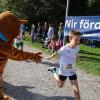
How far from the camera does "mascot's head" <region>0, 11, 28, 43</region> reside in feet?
17.2

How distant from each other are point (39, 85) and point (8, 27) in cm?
518

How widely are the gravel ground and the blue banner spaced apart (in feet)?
12.2

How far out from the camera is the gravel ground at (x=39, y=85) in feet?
29.9

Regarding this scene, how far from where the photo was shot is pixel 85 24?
17688mm

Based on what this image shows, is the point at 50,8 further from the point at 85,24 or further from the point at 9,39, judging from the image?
the point at 9,39

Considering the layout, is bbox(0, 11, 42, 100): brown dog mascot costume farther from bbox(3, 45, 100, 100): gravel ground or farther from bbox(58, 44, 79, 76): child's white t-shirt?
bbox(3, 45, 100, 100): gravel ground

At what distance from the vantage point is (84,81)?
11.5 m

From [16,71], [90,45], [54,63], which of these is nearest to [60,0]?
[90,45]

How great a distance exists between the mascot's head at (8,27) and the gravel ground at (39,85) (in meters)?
3.51

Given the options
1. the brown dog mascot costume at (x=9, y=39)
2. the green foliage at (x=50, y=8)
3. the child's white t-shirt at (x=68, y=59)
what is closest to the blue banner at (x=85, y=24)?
the child's white t-shirt at (x=68, y=59)

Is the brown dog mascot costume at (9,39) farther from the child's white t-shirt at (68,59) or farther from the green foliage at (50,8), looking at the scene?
the green foliage at (50,8)

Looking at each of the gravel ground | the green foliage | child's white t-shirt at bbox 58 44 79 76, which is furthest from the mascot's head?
the green foliage

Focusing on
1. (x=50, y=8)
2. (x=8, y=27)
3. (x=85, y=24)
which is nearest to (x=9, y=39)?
(x=8, y=27)

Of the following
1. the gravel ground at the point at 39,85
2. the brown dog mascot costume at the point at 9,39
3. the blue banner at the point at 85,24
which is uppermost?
the brown dog mascot costume at the point at 9,39
